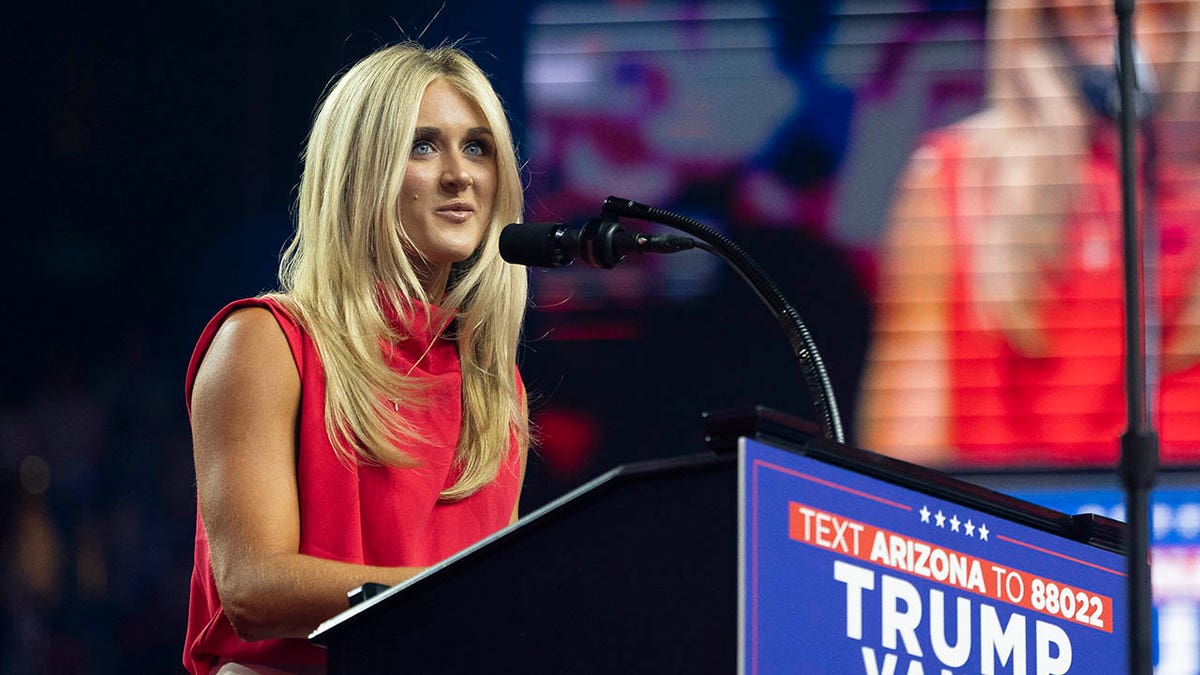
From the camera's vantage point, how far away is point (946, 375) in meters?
4.05

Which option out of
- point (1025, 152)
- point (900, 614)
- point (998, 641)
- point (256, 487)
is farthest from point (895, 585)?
point (1025, 152)

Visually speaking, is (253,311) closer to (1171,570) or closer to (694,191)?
(694,191)

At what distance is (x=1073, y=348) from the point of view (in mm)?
4031

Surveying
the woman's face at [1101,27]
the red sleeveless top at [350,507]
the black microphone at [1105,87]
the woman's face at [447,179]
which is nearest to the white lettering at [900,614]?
the red sleeveless top at [350,507]

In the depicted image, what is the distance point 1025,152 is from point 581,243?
2627 millimetres

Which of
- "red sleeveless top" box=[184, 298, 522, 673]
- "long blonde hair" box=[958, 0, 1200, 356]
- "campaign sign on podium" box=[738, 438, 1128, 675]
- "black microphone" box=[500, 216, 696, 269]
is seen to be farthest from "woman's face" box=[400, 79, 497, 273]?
"long blonde hair" box=[958, 0, 1200, 356]

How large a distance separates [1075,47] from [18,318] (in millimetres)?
2644

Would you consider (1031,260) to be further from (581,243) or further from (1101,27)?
(581,243)

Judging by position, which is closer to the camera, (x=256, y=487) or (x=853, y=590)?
(x=853, y=590)

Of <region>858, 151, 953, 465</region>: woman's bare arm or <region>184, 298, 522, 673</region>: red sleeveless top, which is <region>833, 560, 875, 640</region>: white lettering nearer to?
<region>184, 298, 522, 673</region>: red sleeveless top

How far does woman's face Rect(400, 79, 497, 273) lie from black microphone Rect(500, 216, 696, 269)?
1.52 ft

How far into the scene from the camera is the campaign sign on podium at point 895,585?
1200 millimetres

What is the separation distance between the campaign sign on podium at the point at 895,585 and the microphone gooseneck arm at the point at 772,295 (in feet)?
1.07

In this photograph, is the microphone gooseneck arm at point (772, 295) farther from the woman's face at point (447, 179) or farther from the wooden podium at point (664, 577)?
the woman's face at point (447, 179)
